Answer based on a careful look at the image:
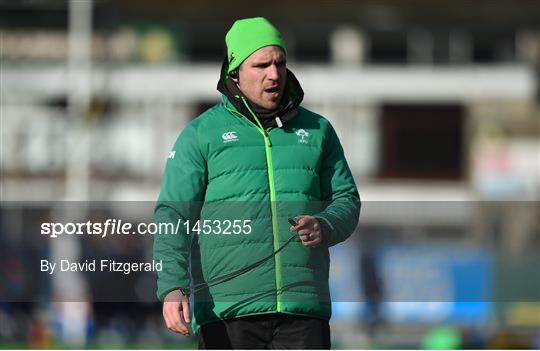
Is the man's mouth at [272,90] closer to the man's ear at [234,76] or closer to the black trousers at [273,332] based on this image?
the man's ear at [234,76]

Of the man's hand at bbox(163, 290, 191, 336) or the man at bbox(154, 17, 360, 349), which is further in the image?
the man at bbox(154, 17, 360, 349)

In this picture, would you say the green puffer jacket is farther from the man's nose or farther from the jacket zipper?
the man's nose

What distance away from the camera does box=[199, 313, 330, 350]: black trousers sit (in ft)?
14.3

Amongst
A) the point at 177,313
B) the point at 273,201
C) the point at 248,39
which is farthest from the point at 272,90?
the point at 177,313

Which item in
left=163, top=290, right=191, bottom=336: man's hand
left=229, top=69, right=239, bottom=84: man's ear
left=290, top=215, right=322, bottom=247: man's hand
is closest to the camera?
left=163, top=290, right=191, bottom=336: man's hand

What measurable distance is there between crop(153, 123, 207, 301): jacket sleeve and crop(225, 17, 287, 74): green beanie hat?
0.94 ft

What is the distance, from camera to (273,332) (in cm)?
438

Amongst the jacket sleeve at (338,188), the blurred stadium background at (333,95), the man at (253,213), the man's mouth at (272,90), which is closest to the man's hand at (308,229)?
the man at (253,213)

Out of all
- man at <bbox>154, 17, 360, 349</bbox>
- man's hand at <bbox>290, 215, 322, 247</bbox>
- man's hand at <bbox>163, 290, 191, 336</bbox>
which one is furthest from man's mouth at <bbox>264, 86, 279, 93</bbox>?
man's hand at <bbox>163, 290, 191, 336</bbox>

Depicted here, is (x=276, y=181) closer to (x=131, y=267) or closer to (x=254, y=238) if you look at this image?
(x=254, y=238)

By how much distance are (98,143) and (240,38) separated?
23.3 metres

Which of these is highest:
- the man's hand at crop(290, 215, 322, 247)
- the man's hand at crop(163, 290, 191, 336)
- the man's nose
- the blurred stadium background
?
the blurred stadium background

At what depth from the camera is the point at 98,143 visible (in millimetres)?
27406

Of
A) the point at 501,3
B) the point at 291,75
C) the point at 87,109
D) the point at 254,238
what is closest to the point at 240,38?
the point at 291,75
